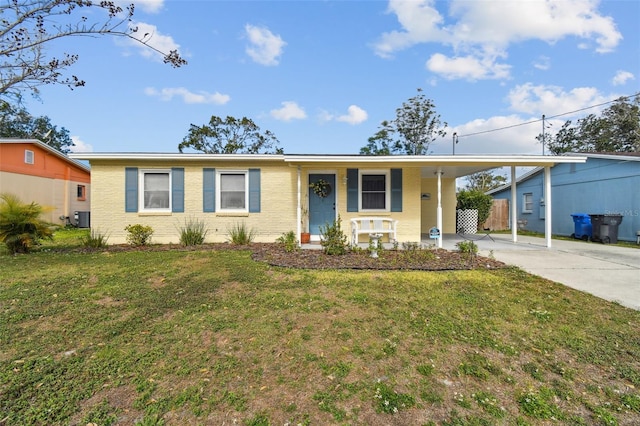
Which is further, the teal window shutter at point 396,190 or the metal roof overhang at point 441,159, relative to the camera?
the teal window shutter at point 396,190

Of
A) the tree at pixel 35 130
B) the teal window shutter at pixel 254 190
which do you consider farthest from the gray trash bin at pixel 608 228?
the tree at pixel 35 130

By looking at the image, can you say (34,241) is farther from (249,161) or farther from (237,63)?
(237,63)

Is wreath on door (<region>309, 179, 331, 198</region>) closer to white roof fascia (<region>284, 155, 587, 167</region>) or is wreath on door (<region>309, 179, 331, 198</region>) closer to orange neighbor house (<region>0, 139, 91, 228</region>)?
white roof fascia (<region>284, 155, 587, 167</region>)

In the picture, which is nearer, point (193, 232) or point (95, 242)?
point (95, 242)

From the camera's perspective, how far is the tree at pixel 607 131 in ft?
69.9

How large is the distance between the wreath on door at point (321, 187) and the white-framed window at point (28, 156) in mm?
16029

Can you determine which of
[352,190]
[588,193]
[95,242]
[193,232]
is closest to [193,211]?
[193,232]

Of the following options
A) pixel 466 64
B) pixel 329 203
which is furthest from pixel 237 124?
pixel 329 203

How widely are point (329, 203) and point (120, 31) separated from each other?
6.40 m

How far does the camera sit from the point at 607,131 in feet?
73.9

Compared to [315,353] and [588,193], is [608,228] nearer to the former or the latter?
[588,193]

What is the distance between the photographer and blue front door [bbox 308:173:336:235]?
977cm

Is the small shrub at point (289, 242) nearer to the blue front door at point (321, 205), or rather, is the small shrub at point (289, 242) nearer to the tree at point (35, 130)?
the blue front door at point (321, 205)

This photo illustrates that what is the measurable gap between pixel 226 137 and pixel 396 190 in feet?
72.2
